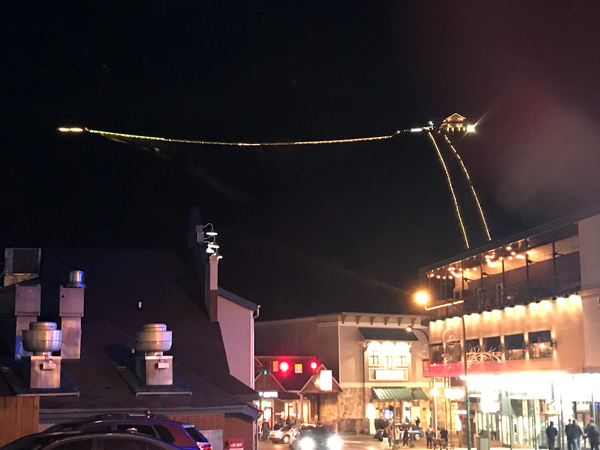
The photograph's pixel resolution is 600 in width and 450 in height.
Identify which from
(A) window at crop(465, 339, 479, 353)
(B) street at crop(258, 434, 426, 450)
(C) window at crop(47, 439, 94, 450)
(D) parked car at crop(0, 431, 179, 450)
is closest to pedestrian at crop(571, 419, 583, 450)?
(A) window at crop(465, 339, 479, 353)

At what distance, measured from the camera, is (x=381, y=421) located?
5334 centimetres

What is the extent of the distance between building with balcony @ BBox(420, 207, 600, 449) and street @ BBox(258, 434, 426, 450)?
5222 mm

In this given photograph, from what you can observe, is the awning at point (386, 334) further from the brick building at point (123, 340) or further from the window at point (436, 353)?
the brick building at point (123, 340)

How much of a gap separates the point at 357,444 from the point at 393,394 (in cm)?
1428

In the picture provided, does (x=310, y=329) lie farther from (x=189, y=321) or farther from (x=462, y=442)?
(x=189, y=321)

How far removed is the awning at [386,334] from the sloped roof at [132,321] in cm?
2976

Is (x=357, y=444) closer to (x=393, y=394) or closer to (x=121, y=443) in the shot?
(x=393, y=394)

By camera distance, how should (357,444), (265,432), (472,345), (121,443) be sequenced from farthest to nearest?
(265,432) → (357,444) → (472,345) → (121,443)

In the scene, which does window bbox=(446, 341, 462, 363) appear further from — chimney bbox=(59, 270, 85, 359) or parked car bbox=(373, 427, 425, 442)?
chimney bbox=(59, 270, 85, 359)

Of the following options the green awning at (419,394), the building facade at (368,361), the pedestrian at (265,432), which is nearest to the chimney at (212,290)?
the pedestrian at (265,432)

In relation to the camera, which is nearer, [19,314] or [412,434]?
[19,314]

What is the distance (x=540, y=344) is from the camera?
39.4 metres

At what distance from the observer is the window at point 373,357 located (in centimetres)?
6347

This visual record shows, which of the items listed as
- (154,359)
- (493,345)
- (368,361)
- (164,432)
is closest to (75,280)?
(154,359)
